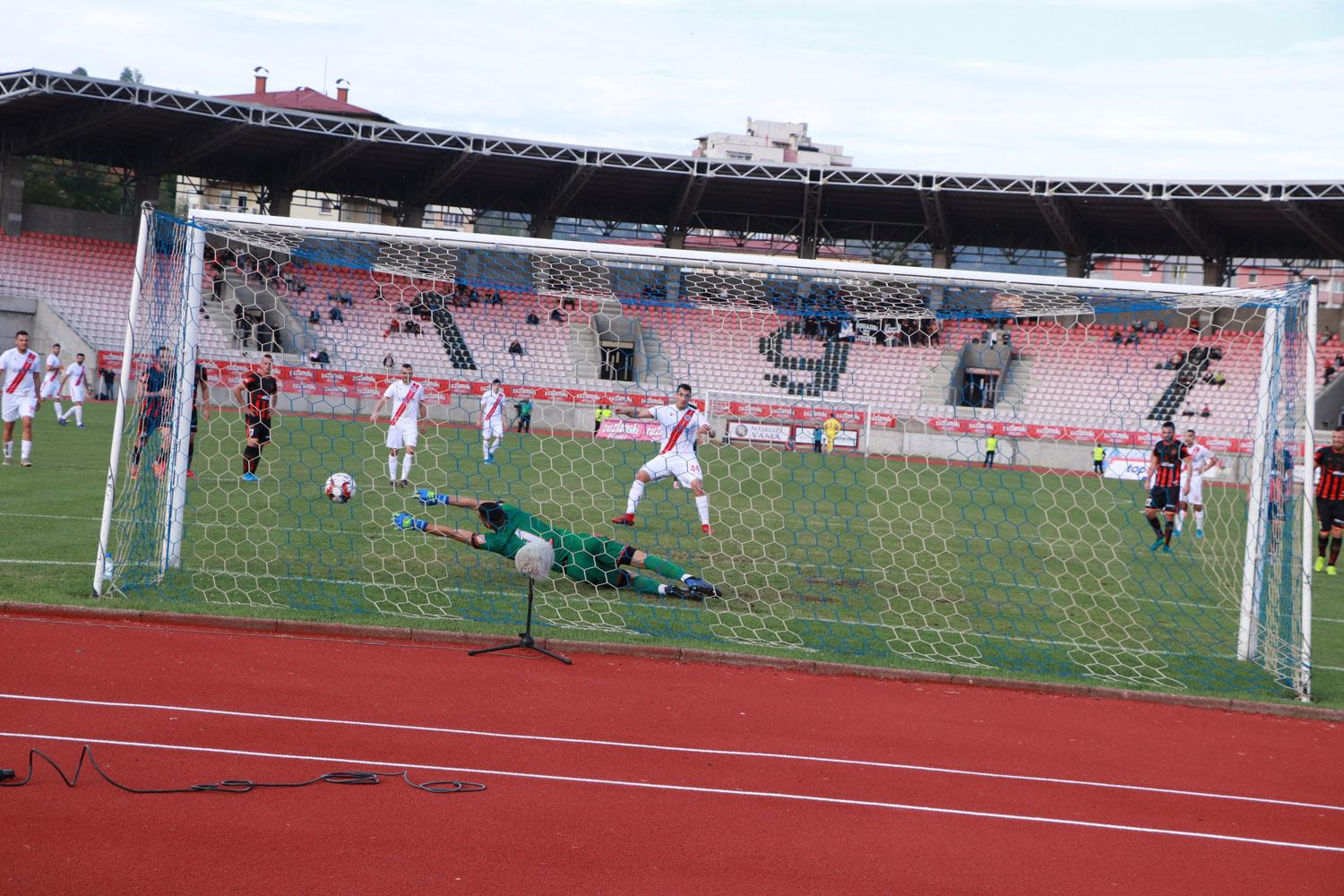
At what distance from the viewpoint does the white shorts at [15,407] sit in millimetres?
15242

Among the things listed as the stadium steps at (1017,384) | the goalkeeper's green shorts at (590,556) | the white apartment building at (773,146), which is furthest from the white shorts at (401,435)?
the white apartment building at (773,146)

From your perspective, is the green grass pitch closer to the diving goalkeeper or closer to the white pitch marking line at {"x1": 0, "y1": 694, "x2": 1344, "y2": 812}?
the diving goalkeeper

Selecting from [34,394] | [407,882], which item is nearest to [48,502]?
[34,394]

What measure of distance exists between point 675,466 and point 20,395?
8.90 meters

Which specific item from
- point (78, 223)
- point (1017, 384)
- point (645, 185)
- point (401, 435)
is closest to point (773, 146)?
point (645, 185)

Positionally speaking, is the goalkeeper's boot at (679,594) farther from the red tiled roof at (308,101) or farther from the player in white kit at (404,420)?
the red tiled roof at (308,101)

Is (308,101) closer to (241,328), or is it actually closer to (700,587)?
(241,328)

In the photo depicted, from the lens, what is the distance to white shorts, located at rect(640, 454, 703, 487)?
13914 millimetres

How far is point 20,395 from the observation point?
15359mm

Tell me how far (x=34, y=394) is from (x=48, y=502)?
404 cm

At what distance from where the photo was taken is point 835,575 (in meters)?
11.4

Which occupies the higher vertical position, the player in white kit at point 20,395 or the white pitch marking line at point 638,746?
the player in white kit at point 20,395

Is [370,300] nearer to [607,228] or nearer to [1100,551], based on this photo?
[1100,551]

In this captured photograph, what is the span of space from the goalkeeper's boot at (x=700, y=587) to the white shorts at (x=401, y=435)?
6840mm
